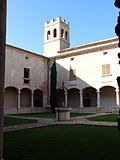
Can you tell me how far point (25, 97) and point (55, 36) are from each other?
550 inches

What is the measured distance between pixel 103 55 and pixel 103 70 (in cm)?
192

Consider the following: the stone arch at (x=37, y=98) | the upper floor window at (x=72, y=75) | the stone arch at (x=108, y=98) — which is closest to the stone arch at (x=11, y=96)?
the stone arch at (x=37, y=98)

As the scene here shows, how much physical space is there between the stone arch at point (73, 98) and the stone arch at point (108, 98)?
3.88 m

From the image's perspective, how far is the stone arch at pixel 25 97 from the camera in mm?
27047

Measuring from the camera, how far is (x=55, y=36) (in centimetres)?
3584

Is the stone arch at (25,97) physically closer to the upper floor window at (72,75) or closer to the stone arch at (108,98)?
the upper floor window at (72,75)

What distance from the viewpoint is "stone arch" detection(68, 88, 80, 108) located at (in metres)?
29.3

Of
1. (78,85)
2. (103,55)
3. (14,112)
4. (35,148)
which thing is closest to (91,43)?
(103,55)

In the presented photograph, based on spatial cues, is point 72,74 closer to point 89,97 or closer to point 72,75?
point 72,75

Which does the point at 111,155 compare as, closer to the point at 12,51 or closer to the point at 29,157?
the point at 29,157

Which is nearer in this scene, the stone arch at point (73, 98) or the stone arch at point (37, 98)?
the stone arch at point (73, 98)

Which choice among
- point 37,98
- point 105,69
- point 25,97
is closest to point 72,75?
point 105,69

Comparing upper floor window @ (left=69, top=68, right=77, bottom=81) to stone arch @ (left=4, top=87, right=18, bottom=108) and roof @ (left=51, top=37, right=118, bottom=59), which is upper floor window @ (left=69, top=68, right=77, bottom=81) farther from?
stone arch @ (left=4, top=87, right=18, bottom=108)

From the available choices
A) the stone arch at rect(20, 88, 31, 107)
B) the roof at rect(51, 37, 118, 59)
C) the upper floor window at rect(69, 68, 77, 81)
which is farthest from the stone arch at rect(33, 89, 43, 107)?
the roof at rect(51, 37, 118, 59)
